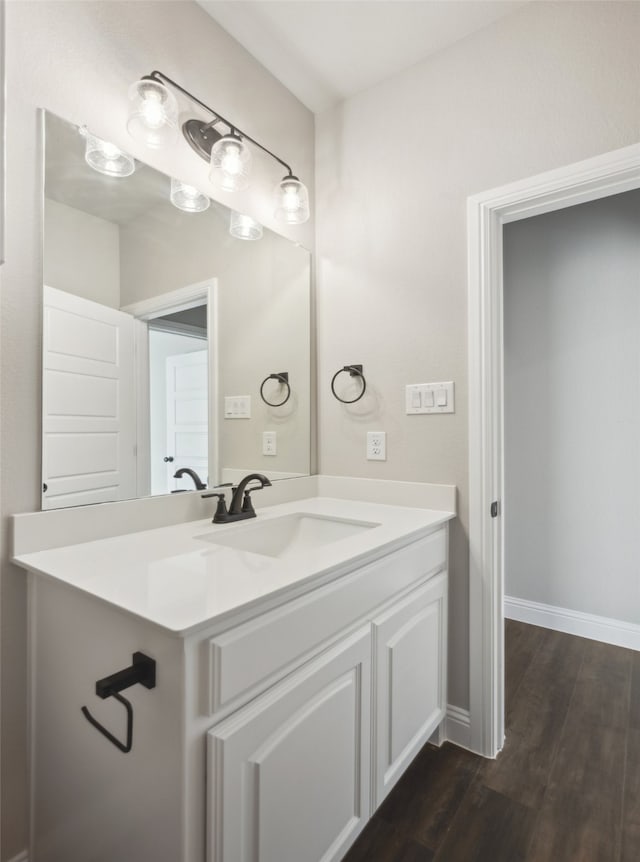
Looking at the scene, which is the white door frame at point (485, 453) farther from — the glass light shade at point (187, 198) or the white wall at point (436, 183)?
the glass light shade at point (187, 198)

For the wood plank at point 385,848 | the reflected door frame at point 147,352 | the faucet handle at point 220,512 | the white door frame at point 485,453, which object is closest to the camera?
the wood plank at point 385,848

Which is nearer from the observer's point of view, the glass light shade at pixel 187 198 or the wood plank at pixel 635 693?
the glass light shade at pixel 187 198

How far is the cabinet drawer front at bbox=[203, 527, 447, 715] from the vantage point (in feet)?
2.59

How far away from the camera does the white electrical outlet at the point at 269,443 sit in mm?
1805

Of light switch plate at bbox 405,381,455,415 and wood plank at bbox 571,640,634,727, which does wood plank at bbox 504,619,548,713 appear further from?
light switch plate at bbox 405,381,455,415

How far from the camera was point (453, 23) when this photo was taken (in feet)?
5.31

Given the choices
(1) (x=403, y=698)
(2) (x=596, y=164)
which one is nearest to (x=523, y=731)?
(1) (x=403, y=698)

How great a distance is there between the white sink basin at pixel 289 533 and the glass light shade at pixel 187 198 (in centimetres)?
104

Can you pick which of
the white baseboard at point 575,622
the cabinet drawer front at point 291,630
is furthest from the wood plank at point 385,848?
the white baseboard at point 575,622

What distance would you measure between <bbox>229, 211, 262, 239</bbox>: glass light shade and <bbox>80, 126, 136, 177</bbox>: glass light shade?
400mm

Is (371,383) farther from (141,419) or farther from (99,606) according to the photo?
(99,606)

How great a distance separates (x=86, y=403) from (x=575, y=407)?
2.33 m

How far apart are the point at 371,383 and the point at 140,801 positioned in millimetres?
1461

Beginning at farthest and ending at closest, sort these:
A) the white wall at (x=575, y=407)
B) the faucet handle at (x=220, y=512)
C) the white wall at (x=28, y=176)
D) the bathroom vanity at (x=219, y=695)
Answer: the white wall at (x=575, y=407) → the faucet handle at (x=220, y=512) → the white wall at (x=28, y=176) → the bathroom vanity at (x=219, y=695)
